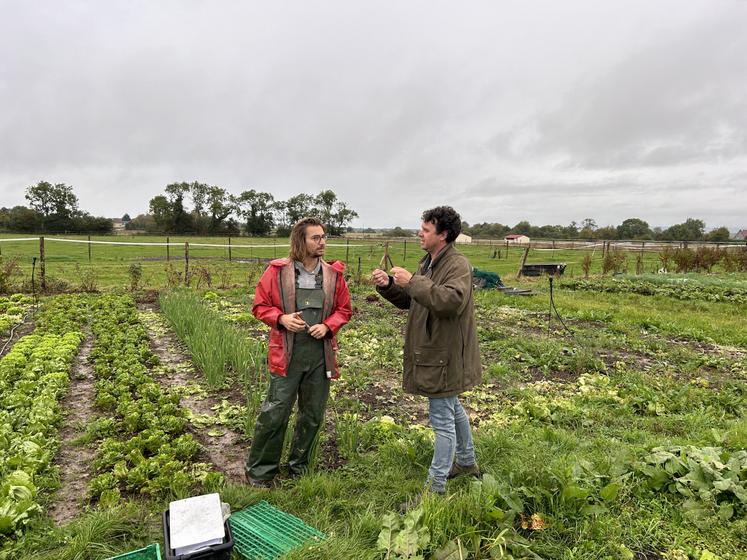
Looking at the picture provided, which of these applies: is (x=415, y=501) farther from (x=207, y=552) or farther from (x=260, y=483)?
(x=207, y=552)

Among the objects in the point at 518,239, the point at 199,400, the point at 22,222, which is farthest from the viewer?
the point at 518,239

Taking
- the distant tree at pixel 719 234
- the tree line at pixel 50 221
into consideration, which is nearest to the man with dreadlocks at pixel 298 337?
the tree line at pixel 50 221

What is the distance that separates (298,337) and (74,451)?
2386 mm

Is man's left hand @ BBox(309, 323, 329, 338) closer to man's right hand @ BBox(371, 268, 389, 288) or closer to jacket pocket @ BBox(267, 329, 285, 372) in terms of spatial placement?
jacket pocket @ BBox(267, 329, 285, 372)

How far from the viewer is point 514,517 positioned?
8.75 ft

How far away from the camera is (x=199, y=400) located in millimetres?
4977

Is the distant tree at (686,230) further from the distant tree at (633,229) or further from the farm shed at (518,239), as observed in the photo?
the farm shed at (518,239)

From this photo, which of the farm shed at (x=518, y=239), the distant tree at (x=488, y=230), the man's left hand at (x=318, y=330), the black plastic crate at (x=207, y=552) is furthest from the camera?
the distant tree at (x=488, y=230)

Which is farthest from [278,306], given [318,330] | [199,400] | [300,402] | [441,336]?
[199,400]

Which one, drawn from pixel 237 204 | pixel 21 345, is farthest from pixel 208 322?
pixel 237 204

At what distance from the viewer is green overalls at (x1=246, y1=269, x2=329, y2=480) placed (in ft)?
10.4

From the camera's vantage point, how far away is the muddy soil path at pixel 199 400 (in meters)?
3.69

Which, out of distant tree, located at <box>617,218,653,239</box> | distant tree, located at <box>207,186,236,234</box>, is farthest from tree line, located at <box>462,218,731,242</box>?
distant tree, located at <box>207,186,236,234</box>

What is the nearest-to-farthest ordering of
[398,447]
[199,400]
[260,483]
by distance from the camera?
[260,483] < [398,447] < [199,400]
